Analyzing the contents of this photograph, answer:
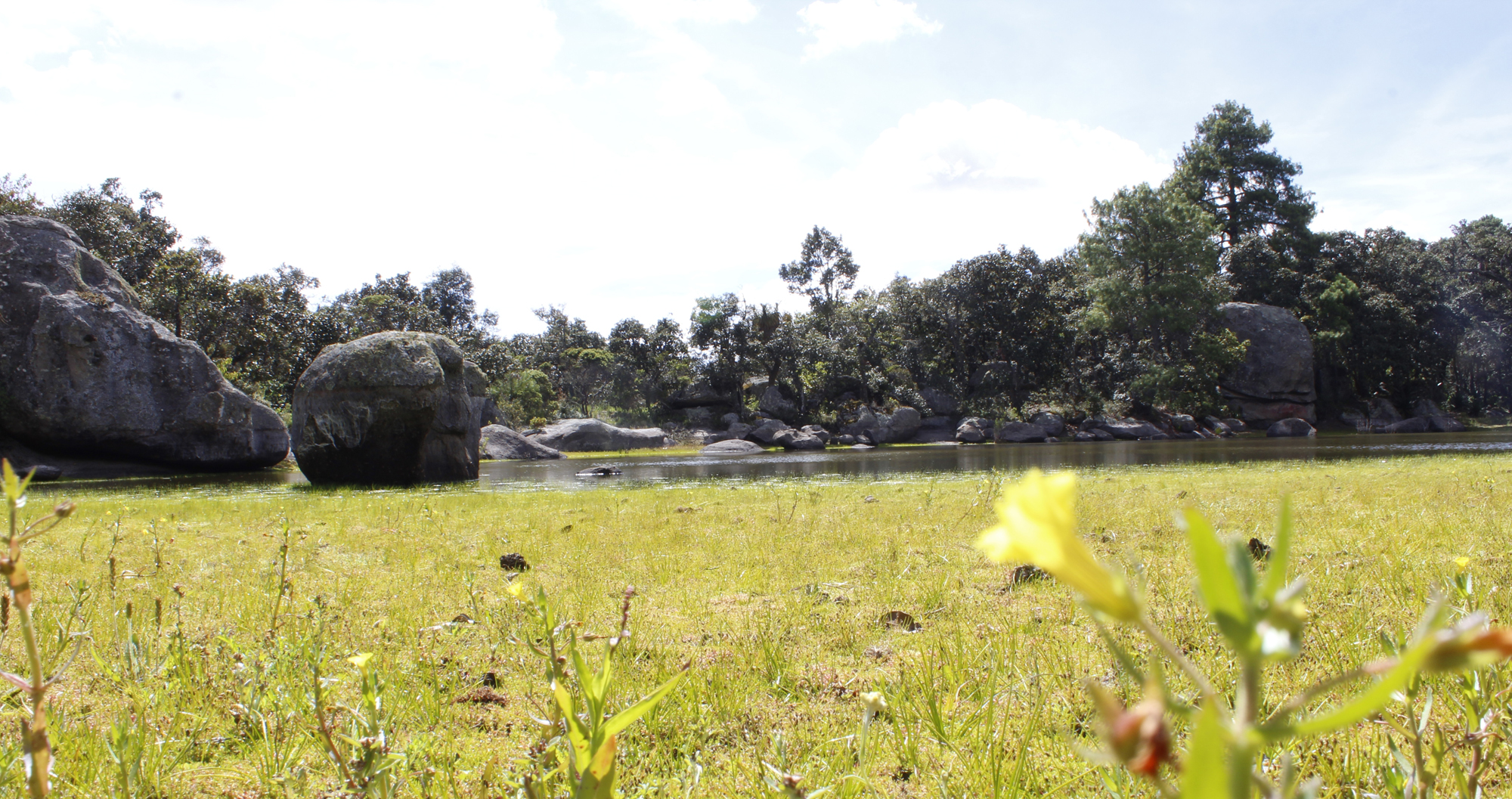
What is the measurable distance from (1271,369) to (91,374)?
4700 cm

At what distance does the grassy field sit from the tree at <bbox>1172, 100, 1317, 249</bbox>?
46.5 metres

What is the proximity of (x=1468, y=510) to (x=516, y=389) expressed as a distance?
40.3m

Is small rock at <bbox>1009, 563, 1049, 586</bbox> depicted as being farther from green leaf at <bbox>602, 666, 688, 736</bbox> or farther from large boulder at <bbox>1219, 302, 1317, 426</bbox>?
large boulder at <bbox>1219, 302, 1317, 426</bbox>

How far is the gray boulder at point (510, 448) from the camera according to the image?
30891 millimetres

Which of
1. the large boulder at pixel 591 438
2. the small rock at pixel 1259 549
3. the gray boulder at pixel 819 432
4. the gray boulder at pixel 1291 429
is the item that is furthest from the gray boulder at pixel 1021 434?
the small rock at pixel 1259 549

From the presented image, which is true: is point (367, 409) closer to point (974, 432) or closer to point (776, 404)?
point (974, 432)

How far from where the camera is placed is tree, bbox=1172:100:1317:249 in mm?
45031

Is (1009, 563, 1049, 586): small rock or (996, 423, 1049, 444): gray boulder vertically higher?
(996, 423, 1049, 444): gray boulder

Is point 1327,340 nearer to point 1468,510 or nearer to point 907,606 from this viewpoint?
point 1468,510

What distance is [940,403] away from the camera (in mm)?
43438

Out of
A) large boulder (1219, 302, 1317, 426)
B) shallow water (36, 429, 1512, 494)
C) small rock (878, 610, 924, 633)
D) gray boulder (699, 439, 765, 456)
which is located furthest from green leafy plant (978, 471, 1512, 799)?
large boulder (1219, 302, 1317, 426)

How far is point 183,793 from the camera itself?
198 cm

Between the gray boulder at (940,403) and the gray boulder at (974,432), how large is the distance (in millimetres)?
4608

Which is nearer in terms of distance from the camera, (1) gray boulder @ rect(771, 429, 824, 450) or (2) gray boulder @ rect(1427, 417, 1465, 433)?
(1) gray boulder @ rect(771, 429, 824, 450)
